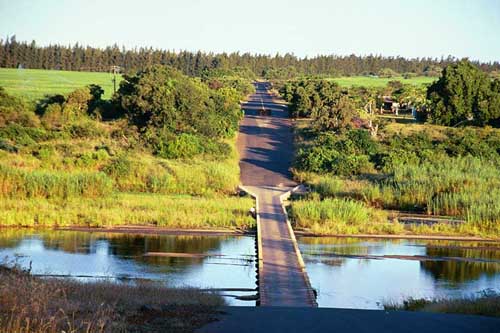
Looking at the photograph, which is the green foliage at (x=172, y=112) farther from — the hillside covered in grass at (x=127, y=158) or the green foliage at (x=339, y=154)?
the green foliage at (x=339, y=154)

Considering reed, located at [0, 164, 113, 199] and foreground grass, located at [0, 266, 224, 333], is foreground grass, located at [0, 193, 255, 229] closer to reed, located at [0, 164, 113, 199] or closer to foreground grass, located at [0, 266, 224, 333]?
reed, located at [0, 164, 113, 199]

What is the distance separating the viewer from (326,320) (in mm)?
10930

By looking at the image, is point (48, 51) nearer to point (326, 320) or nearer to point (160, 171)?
point (160, 171)

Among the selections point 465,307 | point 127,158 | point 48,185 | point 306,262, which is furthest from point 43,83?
point 465,307

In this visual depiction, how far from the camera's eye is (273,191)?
3005 centimetres

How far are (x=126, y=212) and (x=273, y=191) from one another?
6.87 meters

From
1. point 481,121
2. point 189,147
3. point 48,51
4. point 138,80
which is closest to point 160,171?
point 189,147

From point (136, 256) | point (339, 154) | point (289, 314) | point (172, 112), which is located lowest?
point (136, 256)

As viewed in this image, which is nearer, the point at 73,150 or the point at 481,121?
the point at 73,150

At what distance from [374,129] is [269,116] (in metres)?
13.0

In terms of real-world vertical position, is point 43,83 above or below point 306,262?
above

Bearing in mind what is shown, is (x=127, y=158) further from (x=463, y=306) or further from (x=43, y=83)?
(x=43, y=83)

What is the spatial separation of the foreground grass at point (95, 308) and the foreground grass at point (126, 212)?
10691mm

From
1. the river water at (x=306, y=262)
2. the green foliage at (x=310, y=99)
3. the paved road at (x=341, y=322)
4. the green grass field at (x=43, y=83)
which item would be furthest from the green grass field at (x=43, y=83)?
the paved road at (x=341, y=322)
